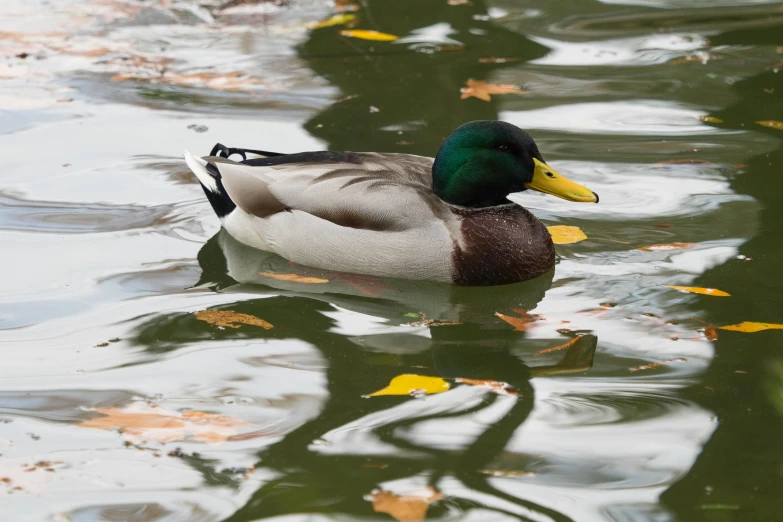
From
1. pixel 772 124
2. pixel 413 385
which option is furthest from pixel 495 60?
pixel 413 385

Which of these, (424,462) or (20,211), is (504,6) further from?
(424,462)

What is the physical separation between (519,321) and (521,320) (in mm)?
17

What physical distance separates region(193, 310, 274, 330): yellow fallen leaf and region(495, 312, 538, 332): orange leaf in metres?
1.12

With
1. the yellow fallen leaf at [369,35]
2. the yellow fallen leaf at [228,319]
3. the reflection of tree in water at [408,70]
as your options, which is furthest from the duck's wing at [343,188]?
the yellow fallen leaf at [369,35]

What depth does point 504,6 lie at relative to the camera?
34.0 ft

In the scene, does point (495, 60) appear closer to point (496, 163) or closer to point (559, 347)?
point (496, 163)

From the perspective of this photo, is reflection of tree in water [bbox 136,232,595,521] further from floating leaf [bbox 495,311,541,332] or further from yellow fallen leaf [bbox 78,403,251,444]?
yellow fallen leaf [bbox 78,403,251,444]

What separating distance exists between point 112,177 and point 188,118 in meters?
1.13

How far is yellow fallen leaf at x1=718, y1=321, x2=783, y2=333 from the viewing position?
5.07 m

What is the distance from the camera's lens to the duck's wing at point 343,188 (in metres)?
5.60

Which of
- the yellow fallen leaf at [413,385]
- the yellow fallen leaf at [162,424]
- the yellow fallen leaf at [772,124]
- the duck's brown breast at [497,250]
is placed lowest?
the yellow fallen leaf at [413,385]

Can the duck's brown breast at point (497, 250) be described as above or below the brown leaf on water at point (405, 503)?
above

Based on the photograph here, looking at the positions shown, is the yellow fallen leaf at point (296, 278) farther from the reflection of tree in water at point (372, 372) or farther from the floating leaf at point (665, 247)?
the floating leaf at point (665, 247)

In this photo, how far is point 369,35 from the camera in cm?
965
